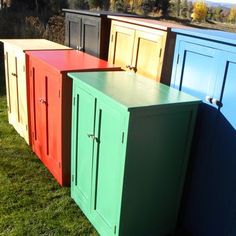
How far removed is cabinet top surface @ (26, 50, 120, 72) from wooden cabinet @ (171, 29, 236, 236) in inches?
37.0

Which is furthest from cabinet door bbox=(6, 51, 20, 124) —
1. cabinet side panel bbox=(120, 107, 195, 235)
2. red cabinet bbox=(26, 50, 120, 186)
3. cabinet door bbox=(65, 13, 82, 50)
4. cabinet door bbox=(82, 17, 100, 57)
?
cabinet side panel bbox=(120, 107, 195, 235)

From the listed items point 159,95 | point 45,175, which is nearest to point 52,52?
point 45,175

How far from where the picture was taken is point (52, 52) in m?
4.07

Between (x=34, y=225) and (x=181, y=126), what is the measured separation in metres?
1.68

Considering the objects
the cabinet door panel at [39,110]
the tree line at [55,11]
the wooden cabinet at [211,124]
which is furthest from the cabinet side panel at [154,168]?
the tree line at [55,11]

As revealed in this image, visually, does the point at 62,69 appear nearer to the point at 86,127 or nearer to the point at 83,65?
the point at 83,65

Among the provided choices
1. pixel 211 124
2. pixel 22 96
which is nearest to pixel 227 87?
pixel 211 124

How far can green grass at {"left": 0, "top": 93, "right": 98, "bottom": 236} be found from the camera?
298 cm

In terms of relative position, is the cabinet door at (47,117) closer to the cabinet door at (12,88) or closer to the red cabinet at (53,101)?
the red cabinet at (53,101)

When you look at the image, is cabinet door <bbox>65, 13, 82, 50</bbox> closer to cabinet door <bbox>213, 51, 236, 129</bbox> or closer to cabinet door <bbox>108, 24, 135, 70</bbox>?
cabinet door <bbox>108, 24, 135, 70</bbox>

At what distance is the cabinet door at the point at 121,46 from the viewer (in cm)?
340

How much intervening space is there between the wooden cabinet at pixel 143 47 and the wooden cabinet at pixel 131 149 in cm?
22

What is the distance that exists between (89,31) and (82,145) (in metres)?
1.78

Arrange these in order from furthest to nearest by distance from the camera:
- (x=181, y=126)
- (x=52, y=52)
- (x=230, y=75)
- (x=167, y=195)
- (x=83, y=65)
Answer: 1. (x=52, y=52)
2. (x=83, y=65)
3. (x=167, y=195)
4. (x=181, y=126)
5. (x=230, y=75)
